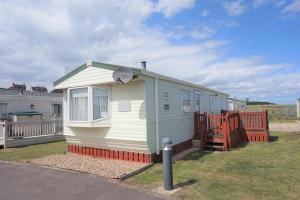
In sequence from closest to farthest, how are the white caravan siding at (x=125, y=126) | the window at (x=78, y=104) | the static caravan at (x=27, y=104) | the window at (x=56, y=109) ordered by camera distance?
the white caravan siding at (x=125, y=126)
the window at (x=78, y=104)
the static caravan at (x=27, y=104)
the window at (x=56, y=109)

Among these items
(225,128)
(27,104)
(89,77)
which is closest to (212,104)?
(225,128)

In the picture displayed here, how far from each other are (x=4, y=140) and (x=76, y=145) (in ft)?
13.5

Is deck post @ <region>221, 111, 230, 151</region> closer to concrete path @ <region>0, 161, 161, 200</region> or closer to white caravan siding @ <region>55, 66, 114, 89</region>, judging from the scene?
white caravan siding @ <region>55, 66, 114, 89</region>

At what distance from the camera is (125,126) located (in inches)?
313

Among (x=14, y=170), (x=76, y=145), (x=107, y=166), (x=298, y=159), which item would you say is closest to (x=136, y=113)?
(x=107, y=166)

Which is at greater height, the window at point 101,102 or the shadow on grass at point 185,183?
the window at point 101,102

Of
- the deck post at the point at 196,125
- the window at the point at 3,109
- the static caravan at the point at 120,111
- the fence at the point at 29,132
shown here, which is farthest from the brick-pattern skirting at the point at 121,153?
the window at the point at 3,109

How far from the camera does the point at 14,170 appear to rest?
23.3 ft

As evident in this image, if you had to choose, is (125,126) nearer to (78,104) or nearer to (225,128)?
(78,104)

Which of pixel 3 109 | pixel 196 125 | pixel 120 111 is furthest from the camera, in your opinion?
pixel 3 109

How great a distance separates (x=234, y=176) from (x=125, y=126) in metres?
3.49

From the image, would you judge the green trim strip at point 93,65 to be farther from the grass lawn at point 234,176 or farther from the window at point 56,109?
the window at point 56,109

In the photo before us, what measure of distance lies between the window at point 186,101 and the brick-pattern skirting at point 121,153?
130cm

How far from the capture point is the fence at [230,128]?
9958 mm
